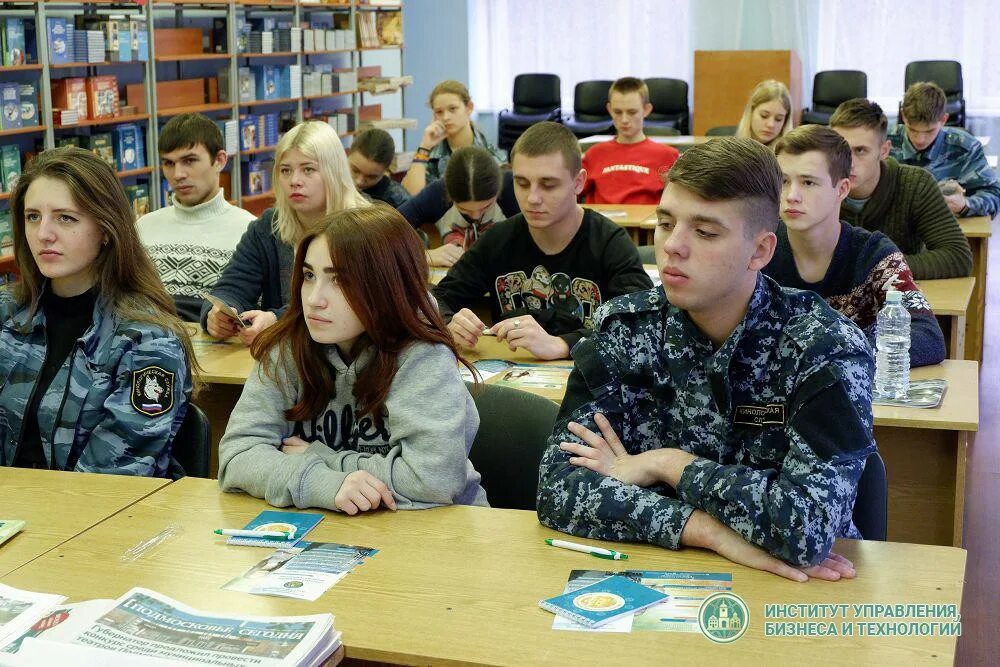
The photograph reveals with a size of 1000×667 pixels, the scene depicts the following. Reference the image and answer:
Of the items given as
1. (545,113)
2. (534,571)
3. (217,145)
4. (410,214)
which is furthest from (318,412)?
(545,113)

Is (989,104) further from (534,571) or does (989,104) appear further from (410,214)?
(534,571)

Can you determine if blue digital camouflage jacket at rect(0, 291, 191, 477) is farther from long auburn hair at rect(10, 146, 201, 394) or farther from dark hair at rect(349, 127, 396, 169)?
dark hair at rect(349, 127, 396, 169)

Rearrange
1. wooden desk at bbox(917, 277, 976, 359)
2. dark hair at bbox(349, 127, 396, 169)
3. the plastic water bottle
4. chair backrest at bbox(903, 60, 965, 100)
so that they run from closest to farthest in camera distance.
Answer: the plastic water bottle < wooden desk at bbox(917, 277, 976, 359) < dark hair at bbox(349, 127, 396, 169) < chair backrest at bbox(903, 60, 965, 100)

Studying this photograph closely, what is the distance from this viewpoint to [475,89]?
11930 millimetres

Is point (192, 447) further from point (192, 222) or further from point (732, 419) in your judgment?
point (192, 222)

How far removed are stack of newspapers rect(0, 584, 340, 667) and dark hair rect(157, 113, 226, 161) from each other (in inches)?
103

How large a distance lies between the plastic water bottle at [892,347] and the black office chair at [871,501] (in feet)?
2.56

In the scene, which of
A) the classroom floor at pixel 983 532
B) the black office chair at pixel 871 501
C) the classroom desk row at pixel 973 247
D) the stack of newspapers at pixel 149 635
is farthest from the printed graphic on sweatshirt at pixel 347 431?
the classroom desk row at pixel 973 247

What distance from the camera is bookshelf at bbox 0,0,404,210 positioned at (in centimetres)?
684

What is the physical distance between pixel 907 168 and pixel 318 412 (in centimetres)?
274

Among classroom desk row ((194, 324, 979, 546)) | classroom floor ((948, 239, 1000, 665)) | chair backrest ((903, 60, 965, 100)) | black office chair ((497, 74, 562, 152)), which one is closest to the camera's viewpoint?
classroom desk row ((194, 324, 979, 546))

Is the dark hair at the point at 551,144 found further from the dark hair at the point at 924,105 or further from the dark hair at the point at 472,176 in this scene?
the dark hair at the point at 924,105

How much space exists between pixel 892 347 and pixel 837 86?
27.1ft

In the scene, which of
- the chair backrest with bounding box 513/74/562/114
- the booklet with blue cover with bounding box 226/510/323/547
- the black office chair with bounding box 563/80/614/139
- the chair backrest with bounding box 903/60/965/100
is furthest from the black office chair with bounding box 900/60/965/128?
the booklet with blue cover with bounding box 226/510/323/547
